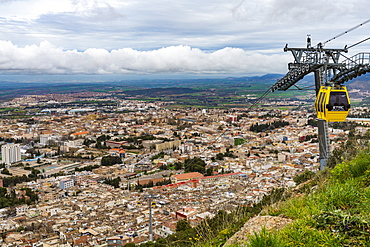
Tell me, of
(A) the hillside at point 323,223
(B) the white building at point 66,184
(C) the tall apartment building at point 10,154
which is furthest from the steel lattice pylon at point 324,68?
(C) the tall apartment building at point 10,154

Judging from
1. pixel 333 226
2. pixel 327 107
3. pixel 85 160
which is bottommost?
pixel 85 160

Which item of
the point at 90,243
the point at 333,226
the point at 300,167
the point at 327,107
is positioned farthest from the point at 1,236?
the point at 300,167

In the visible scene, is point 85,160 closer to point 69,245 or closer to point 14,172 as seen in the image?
point 14,172

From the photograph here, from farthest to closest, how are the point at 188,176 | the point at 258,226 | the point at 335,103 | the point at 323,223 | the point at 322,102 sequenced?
1. the point at 188,176
2. the point at 322,102
3. the point at 335,103
4. the point at 258,226
5. the point at 323,223

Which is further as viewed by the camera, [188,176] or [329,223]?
[188,176]

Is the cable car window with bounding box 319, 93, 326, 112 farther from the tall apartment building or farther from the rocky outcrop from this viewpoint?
the tall apartment building

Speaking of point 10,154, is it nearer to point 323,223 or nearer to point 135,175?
point 135,175

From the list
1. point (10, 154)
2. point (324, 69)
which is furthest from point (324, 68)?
point (10, 154)

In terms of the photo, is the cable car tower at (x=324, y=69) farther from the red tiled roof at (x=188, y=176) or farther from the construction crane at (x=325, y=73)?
the red tiled roof at (x=188, y=176)
